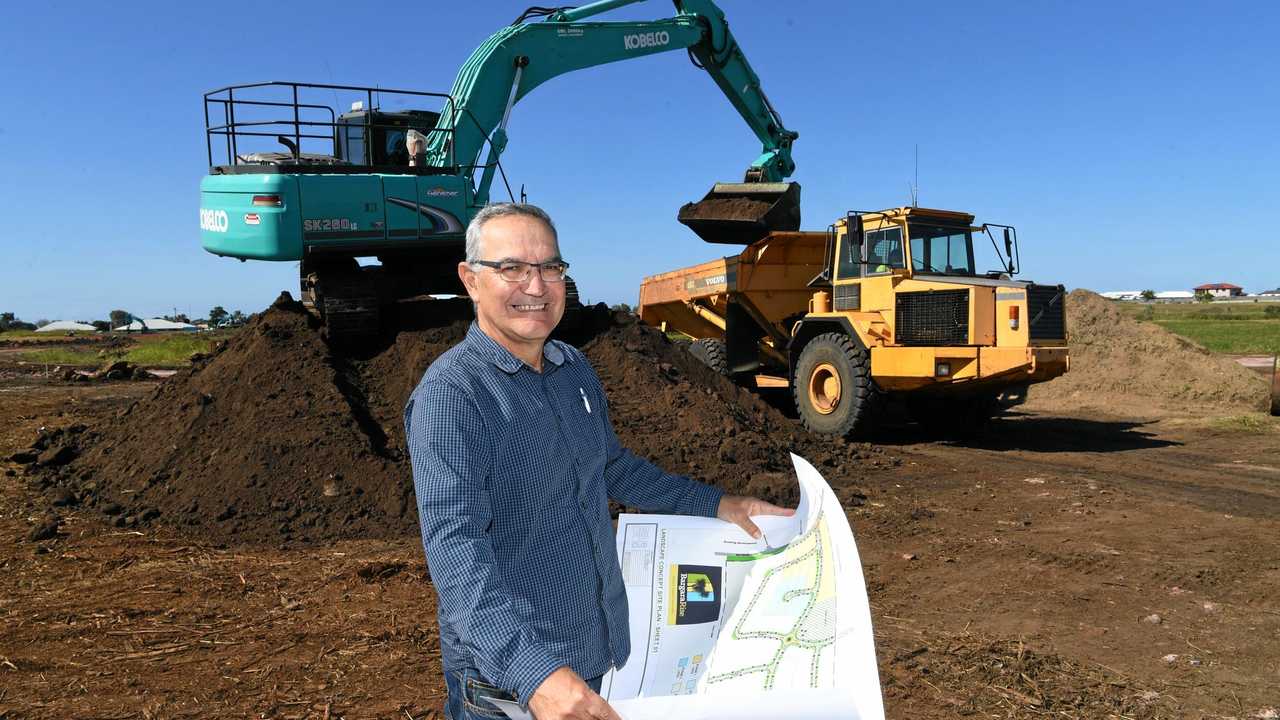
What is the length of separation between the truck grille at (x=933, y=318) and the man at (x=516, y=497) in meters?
8.60

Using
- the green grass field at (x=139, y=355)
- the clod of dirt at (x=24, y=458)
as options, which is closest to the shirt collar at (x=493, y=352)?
the clod of dirt at (x=24, y=458)

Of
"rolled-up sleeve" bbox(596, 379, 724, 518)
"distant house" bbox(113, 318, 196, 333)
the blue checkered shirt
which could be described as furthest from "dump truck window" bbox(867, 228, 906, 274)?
"distant house" bbox(113, 318, 196, 333)

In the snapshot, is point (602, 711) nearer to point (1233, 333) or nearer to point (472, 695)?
point (472, 695)

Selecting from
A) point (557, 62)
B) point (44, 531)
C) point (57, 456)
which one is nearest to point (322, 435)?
point (44, 531)

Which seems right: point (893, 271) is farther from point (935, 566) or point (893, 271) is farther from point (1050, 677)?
point (1050, 677)

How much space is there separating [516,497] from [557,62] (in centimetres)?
1036

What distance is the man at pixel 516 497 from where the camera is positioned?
1.74 metres

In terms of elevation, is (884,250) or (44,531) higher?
(884,250)

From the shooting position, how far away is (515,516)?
6.35 feet

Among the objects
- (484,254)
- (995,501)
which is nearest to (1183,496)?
(995,501)

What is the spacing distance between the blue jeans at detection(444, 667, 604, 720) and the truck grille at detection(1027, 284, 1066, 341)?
9.11 metres

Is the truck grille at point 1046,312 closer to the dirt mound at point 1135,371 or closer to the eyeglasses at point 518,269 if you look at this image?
the dirt mound at point 1135,371

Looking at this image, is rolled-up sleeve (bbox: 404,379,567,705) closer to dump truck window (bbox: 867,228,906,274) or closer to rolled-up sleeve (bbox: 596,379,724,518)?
rolled-up sleeve (bbox: 596,379,724,518)

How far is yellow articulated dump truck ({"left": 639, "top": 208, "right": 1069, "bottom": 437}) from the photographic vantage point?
9.78m
